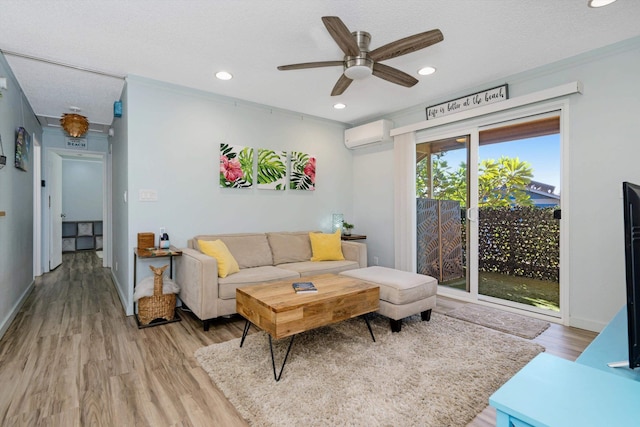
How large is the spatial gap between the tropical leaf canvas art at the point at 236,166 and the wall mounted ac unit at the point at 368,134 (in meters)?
1.69

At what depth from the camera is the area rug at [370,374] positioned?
67.6 inches

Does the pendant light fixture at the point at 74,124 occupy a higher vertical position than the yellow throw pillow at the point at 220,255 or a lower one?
higher

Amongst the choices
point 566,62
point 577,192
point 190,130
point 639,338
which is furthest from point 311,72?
point 639,338

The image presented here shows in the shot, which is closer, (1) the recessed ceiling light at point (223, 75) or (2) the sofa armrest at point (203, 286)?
(2) the sofa armrest at point (203, 286)

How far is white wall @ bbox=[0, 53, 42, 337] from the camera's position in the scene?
2.85m

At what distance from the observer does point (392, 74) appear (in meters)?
2.63

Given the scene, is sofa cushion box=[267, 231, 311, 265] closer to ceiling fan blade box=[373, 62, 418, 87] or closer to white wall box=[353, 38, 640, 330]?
ceiling fan blade box=[373, 62, 418, 87]

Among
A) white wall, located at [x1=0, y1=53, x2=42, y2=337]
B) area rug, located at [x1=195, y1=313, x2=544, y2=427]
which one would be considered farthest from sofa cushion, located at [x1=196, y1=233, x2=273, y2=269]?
white wall, located at [x1=0, y1=53, x2=42, y2=337]

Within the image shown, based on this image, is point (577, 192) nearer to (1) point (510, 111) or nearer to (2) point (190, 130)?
(1) point (510, 111)

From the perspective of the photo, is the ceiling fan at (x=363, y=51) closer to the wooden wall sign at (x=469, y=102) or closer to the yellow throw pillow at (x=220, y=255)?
the wooden wall sign at (x=469, y=102)

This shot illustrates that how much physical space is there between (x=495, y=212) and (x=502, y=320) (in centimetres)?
124

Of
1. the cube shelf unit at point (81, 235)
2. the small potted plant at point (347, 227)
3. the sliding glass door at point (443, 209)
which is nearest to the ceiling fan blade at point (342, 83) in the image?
the sliding glass door at point (443, 209)

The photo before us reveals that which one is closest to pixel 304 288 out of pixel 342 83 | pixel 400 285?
pixel 400 285

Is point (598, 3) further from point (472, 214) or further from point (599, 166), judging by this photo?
point (472, 214)
